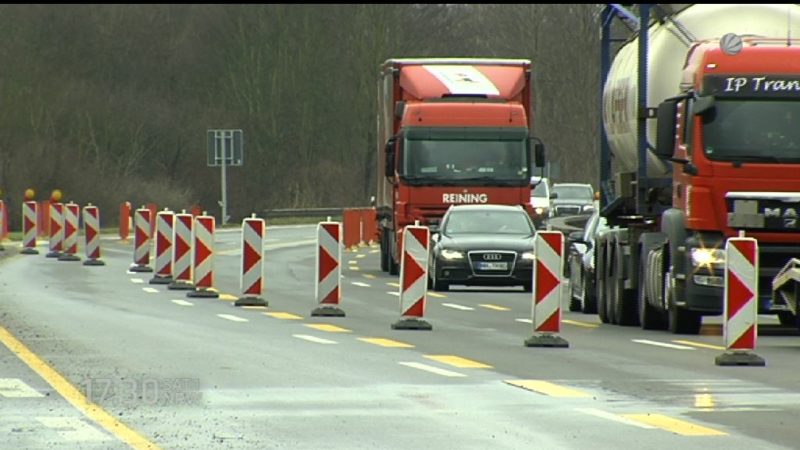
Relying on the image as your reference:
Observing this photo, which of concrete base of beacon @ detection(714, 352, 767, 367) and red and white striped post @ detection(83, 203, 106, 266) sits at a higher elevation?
concrete base of beacon @ detection(714, 352, 767, 367)

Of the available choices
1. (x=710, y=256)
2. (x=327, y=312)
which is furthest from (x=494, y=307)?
(x=710, y=256)

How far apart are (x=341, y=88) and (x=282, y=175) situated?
4307 millimetres

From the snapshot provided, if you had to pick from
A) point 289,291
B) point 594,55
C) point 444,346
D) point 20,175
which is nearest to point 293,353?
point 444,346

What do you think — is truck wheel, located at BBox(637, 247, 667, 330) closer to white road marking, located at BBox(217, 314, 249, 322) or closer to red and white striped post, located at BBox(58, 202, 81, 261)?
white road marking, located at BBox(217, 314, 249, 322)

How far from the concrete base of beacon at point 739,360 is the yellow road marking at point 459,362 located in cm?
194

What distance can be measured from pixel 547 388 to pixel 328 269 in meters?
9.26

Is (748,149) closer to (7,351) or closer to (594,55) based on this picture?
(7,351)

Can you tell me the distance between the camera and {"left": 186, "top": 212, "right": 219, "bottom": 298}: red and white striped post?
28.3 m

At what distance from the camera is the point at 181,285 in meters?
30.3

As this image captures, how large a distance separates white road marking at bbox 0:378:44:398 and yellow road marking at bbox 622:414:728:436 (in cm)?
381

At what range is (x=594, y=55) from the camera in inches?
3423

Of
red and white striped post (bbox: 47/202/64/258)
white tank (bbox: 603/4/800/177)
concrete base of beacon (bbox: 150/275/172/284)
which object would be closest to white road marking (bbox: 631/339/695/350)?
white tank (bbox: 603/4/800/177)

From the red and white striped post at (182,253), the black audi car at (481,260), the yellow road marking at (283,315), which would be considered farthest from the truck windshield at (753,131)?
the black audi car at (481,260)

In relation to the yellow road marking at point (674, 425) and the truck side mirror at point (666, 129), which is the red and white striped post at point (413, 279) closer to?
the truck side mirror at point (666, 129)
